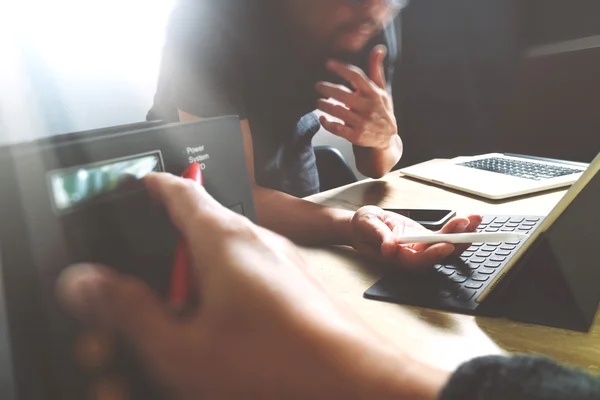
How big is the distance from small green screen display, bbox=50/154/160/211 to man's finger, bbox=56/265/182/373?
34mm

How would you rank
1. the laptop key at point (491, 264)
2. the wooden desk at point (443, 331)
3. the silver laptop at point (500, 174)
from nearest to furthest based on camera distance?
the wooden desk at point (443, 331), the laptop key at point (491, 264), the silver laptop at point (500, 174)

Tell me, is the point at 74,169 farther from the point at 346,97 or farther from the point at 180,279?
the point at 346,97

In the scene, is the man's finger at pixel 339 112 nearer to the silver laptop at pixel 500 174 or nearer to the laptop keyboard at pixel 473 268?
the silver laptop at pixel 500 174

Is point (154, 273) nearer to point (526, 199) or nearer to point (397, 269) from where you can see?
point (397, 269)

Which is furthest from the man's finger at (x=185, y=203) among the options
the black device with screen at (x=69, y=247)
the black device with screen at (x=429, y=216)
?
the black device with screen at (x=429, y=216)

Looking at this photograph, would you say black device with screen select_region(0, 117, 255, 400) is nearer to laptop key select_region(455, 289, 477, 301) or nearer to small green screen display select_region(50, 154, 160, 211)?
small green screen display select_region(50, 154, 160, 211)

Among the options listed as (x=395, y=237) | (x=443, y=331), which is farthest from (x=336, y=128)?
(x=443, y=331)

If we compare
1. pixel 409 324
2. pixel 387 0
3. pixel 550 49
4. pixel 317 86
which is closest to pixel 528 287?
pixel 409 324

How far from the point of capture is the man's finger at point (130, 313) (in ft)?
0.57

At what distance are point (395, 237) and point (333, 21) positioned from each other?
0.45 m

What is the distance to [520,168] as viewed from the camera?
2.53ft

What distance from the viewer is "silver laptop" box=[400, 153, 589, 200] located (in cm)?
66

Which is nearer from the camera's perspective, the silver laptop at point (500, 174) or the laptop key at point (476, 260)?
the laptop key at point (476, 260)

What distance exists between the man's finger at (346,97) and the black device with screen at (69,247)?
1.66ft
